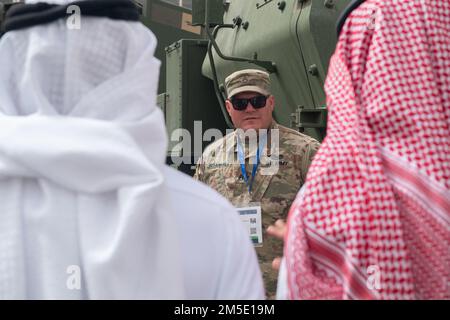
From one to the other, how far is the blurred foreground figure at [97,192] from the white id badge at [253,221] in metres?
2.36

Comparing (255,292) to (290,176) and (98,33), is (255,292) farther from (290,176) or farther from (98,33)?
(290,176)

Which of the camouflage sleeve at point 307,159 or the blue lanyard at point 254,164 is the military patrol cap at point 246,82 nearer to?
the blue lanyard at point 254,164

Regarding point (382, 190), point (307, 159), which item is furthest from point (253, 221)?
point (382, 190)

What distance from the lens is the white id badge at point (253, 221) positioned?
156 inches

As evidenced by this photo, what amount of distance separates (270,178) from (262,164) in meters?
0.09

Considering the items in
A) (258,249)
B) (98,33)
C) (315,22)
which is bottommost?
(258,249)

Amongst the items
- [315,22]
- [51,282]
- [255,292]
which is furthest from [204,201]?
[315,22]

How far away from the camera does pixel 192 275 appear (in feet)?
5.08

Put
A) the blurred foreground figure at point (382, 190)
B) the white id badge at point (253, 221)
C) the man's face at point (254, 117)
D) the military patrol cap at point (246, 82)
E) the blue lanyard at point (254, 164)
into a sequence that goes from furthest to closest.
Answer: the military patrol cap at point (246, 82) → the man's face at point (254, 117) → the blue lanyard at point (254, 164) → the white id badge at point (253, 221) → the blurred foreground figure at point (382, 190)

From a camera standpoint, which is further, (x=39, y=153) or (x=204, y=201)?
(x=204, y=201)

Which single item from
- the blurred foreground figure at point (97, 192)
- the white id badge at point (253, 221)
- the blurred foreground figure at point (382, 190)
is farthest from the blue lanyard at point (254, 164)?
the blurred foreground figure at point (97, 192)

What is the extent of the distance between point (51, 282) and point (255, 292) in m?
0.42

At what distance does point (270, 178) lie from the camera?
410cm

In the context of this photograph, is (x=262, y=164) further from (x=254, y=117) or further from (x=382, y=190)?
(x=382, y=190)
